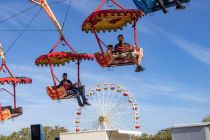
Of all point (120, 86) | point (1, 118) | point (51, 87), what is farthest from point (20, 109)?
point (120, 86)

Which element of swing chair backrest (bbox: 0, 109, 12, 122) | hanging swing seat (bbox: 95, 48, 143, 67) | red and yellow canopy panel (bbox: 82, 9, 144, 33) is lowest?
swing chair backrest (bbox: 0, 109, 12, 122)

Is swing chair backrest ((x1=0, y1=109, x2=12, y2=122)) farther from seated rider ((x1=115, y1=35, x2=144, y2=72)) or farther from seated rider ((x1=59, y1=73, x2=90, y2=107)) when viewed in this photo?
seated rider ((x1=115, y1=35, x2=144, y2=72))

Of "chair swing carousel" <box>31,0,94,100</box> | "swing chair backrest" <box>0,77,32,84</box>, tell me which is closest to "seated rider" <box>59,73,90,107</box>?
"chair swing carousel" <box>31,0,94,100</box>

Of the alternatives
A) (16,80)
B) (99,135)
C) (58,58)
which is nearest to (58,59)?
(58,58)

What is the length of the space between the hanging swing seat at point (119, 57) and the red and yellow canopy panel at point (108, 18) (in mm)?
1021

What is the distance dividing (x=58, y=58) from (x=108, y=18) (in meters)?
4.46

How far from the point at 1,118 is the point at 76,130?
384 inches

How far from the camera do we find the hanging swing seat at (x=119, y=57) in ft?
54.2

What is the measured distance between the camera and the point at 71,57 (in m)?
19.5

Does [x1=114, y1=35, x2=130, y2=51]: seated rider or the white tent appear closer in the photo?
[x1=114, y1=35, x2=130, y2=51]: seated rider

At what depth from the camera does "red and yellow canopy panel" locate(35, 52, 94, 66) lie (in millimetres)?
19344

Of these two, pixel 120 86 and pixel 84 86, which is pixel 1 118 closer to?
pixel 84 86

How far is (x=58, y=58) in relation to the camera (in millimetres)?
19938

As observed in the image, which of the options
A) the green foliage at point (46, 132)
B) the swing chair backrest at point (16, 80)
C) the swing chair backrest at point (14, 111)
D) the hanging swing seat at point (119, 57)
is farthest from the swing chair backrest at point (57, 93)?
the green foliage at point (46, 132)
